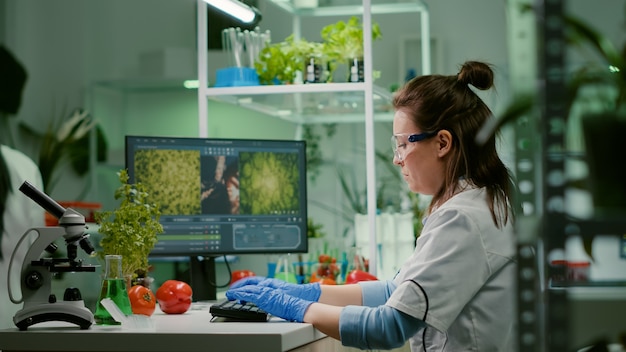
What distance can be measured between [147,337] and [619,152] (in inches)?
58.0

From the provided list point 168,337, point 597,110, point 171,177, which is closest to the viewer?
point 597,110

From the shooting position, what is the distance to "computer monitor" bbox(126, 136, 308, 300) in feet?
9.85

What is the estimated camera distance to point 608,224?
88 centimetres

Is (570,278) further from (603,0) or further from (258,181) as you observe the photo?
(258,181)

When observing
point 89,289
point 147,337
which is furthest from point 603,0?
point 89,289

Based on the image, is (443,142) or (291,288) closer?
(443,142)

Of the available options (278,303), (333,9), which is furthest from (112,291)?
(333,9)

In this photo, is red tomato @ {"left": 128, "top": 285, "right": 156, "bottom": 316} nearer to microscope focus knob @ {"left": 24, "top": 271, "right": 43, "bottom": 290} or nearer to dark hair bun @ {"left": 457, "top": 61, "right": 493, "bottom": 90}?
microscope focus knob @ {"left": 24, "top": 271, "right": 43, "bottom": 290}

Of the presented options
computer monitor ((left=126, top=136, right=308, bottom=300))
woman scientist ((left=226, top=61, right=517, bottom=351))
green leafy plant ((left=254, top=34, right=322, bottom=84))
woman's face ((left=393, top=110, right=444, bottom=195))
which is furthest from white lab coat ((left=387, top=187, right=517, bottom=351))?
green leafy plant ((left=254, top=34, right=322, bottom=84))

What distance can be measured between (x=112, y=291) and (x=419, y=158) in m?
0.86

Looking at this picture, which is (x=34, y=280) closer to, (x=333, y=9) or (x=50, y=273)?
(x=50, y=273)

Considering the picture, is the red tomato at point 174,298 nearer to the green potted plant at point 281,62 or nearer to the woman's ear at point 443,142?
the woman's ear at point 443,142

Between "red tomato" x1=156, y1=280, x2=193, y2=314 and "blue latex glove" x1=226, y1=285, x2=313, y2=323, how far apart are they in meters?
0.29

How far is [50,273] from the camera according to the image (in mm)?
2295
